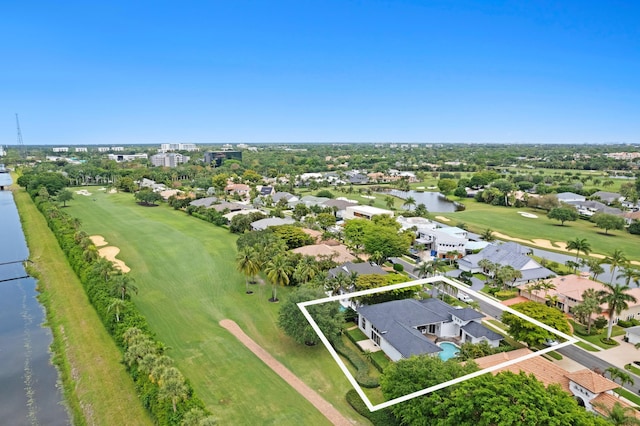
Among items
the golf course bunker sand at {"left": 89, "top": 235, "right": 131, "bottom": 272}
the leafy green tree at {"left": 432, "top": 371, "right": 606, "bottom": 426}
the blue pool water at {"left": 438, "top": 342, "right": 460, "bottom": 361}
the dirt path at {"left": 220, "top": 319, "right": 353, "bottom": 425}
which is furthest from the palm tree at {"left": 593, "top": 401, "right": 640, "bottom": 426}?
the golf course bunker sand at {"left": 89, "top": 235, "right": 131, "bottom": 272}

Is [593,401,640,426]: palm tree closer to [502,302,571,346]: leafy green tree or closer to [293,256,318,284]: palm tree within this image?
[502,302,571,346]: leafy green tree

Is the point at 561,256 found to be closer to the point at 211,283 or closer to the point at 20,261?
the point at 211,283

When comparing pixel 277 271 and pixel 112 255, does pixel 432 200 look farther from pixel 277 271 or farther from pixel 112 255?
pixel 112 255

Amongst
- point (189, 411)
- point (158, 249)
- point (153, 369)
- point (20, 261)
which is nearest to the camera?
point (189, 411)

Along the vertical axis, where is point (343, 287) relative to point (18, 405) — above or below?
above

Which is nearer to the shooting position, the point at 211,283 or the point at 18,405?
the point at 18,405

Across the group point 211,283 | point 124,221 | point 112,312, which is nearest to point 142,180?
point 124,221
